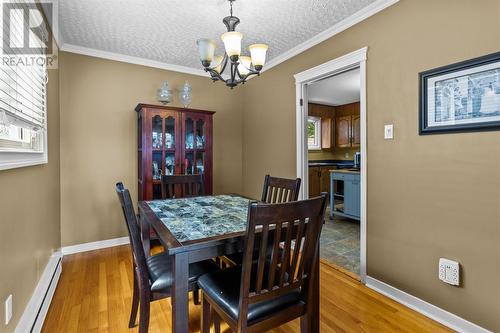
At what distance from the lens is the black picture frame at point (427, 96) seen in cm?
154

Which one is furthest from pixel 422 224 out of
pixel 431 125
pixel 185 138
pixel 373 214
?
pixel 185 138

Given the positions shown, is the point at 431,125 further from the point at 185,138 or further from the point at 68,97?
the point at 68,97

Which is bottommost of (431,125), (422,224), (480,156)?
(422,224)

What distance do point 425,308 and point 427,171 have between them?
998 mm

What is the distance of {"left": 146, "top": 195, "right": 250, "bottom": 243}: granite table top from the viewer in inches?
52.3

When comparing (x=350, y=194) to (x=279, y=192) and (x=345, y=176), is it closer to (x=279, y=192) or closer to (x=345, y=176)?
(x=345, y=176)

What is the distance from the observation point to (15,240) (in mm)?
1395

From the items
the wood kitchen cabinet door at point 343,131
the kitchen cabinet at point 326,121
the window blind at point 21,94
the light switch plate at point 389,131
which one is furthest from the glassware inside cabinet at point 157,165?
the wood kitchen cabinet door at point 343,131

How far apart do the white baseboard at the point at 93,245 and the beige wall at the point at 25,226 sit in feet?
1.93

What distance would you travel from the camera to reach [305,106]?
9.87ft

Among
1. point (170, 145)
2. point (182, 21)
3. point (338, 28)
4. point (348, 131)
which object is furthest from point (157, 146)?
point (348, 131)

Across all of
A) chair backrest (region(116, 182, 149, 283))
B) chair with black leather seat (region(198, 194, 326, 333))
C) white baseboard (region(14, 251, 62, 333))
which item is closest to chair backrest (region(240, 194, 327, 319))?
chair with black leather seat (region(198, 194, 326, 333))

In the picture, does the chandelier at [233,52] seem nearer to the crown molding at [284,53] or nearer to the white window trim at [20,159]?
the crown molding at [284,53]

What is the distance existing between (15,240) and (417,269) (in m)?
2.62
